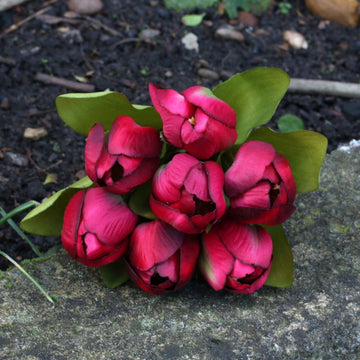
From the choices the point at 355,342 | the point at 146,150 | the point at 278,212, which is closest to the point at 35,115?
the point at 146,150

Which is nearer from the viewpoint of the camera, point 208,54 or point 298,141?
point 298,141

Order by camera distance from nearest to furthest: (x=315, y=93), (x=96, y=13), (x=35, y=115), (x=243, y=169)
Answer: (x=243, y=169) < (x=35, y=115) < (x=315, y=93) < (x=96, y=13)

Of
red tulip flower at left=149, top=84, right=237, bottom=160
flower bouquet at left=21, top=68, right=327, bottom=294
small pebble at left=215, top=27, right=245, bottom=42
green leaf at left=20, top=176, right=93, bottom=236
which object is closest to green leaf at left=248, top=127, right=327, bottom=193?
flower bouquet at left=21, top=68, right=327, bottom=294

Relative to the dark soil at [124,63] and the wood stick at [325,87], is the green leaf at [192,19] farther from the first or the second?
the wood stick at [325,87]

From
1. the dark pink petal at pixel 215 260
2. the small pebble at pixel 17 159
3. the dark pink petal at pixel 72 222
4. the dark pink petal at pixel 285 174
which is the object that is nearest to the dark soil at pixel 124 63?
the small pebble at pixel 17 159

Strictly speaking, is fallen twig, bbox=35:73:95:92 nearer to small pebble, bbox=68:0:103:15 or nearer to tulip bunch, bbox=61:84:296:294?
small pebble, bbox=68:0:103:15

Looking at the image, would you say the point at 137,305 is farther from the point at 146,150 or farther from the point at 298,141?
the point at 298,141
